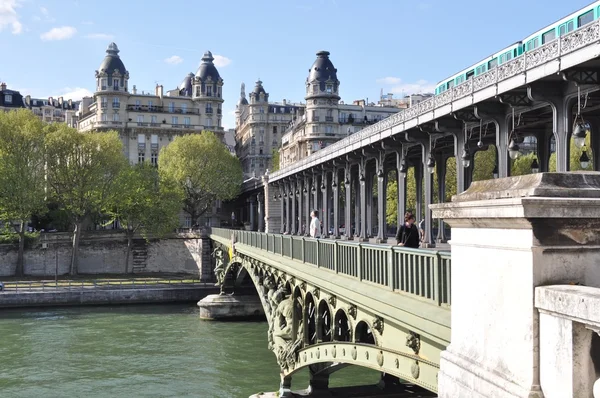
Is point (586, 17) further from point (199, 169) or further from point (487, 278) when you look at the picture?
point (199, 169)

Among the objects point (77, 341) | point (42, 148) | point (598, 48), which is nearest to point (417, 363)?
point (598, 48)

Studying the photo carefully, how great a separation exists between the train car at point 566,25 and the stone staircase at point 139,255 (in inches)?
1880

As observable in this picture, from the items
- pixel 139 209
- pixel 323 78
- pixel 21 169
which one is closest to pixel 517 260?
pixel 21 169

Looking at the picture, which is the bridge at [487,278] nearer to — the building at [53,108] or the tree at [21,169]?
the tree at [21,169]

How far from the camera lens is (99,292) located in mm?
51781

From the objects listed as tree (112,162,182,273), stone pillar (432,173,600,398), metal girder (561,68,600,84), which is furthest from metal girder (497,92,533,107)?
tree (112,162,182,273)

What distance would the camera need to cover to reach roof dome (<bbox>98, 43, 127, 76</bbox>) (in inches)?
4035

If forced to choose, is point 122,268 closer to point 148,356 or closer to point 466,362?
point 148,356

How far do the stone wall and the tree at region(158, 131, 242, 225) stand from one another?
11954 millimetres

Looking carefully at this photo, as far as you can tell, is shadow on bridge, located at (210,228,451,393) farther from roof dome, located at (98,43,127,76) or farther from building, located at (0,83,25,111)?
building, located at (0,83,25,111)

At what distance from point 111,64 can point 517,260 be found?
103 metres

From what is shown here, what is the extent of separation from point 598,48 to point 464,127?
12.2 m

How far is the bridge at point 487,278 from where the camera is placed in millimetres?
5035

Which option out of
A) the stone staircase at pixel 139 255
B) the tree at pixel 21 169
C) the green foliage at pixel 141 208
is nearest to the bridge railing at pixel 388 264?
the tree at pixel 21 169
